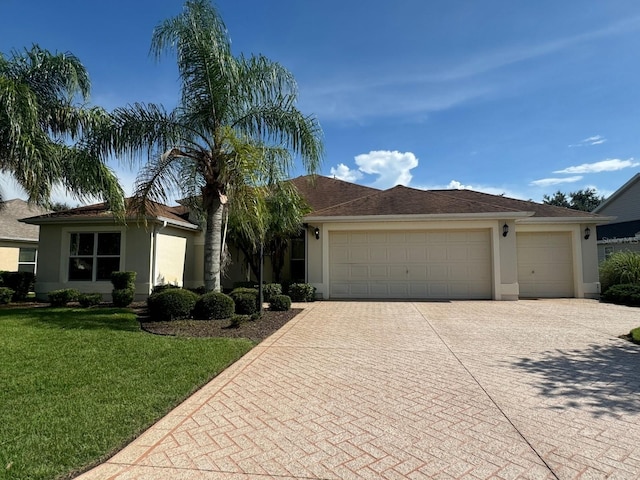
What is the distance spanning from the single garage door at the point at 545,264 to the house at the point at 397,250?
0.04m

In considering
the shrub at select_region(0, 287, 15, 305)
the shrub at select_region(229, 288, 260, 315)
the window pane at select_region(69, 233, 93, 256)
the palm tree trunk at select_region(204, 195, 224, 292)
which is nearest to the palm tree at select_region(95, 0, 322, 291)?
the palm tree trunk at select_region(204, 195, 224, 292)

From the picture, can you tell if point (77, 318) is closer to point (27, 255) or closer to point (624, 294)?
point (27, 255)

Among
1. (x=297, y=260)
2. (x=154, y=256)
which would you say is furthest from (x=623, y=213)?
(x=154, y=256)

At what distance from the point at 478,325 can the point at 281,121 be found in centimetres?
722

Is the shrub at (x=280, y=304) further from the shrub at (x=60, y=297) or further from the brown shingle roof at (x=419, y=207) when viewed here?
the shrub at (x=60, y=297)

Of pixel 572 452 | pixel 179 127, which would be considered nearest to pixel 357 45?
pixel 179 127

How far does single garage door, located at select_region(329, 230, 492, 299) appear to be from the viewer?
44.4ft

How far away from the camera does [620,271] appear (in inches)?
531

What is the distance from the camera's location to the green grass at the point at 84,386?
2828 millimetres

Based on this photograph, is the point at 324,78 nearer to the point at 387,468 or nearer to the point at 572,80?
the point at 572,80

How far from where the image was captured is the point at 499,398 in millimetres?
4027

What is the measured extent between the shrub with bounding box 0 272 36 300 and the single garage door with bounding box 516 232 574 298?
61.5ft

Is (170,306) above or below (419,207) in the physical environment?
below

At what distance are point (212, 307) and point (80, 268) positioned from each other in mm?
7681
